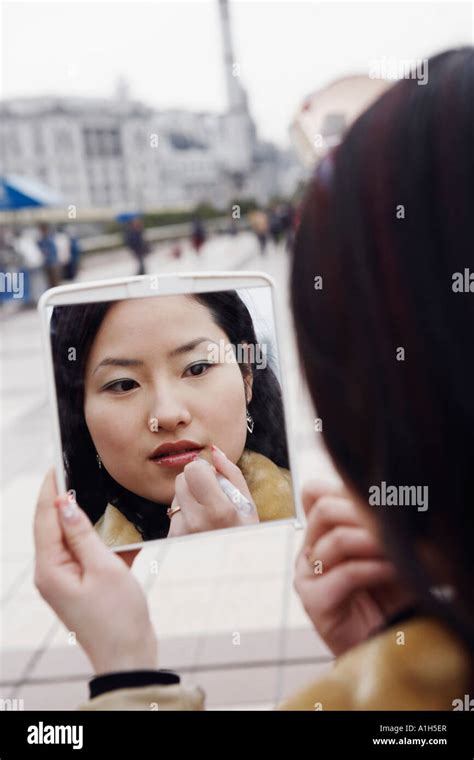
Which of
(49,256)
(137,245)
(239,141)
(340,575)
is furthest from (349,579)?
(239,141)

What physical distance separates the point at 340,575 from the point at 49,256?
12308 mm

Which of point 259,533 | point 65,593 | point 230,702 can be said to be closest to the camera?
point 65,593

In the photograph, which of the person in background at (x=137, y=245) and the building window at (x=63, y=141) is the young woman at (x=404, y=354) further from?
the building window at (x=63, y=141)

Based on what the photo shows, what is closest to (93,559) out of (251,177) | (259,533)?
(259,533)

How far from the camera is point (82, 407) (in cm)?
108

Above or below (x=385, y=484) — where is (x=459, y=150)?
above

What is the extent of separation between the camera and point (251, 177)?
166 feet

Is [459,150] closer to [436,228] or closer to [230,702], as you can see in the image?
[436,228]

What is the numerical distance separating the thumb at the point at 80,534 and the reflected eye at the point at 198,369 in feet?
0.74

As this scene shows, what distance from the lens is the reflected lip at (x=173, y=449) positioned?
109cm

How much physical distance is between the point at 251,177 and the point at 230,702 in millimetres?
49878

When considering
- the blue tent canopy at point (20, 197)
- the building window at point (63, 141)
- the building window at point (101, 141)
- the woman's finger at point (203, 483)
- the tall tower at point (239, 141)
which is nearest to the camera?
the woman's finger at point (203, 483)

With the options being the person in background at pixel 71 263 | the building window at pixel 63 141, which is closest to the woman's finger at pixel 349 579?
the person in background at pixel 71 263
